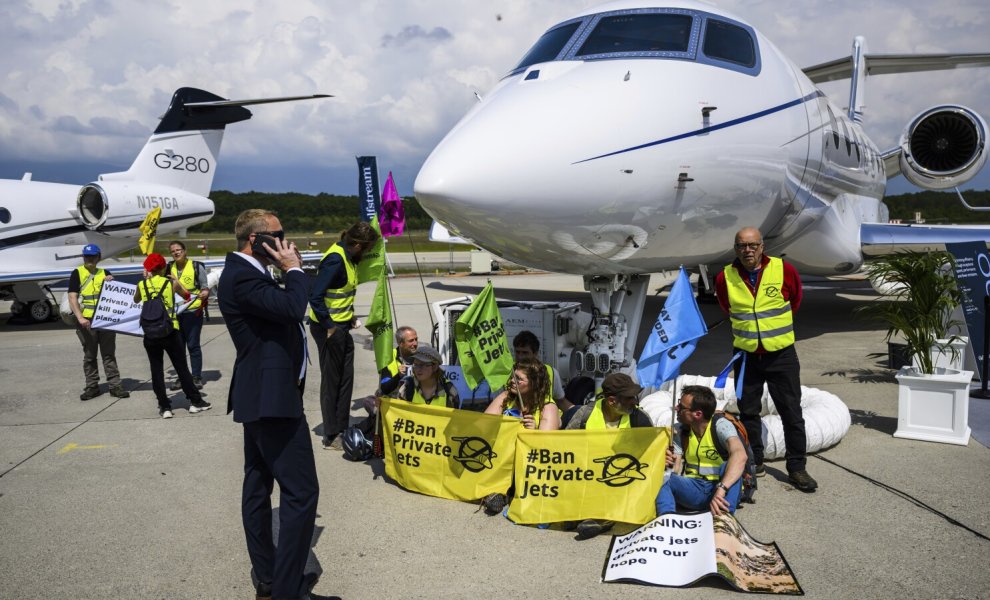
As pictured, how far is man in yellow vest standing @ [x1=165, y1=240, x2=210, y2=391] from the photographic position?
8.53m

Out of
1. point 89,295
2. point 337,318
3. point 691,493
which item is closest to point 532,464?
point 691,493

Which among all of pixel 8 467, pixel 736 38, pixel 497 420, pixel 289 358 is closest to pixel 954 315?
pixel 736 38

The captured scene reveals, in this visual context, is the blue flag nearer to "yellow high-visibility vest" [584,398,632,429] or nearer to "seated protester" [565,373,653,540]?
"seated protester" [565,373,653,540]

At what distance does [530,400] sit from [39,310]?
49.4ft

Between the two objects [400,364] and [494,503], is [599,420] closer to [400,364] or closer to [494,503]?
[494,503]

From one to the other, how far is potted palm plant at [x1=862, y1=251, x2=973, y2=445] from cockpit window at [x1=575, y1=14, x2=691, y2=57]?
113 inches

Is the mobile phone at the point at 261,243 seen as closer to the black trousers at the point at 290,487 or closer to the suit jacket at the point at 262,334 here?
the suit jacket at the point at 262,334

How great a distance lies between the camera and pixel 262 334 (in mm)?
3393

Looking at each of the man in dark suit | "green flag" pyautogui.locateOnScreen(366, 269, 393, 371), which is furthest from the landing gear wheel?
the man in dark suit

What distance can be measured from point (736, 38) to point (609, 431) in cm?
379

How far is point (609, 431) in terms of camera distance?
461 cm

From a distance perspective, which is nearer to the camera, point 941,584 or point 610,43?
point 941,584

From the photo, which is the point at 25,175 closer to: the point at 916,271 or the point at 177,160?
the point at 177,160

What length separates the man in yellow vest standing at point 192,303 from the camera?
8.53 metres
